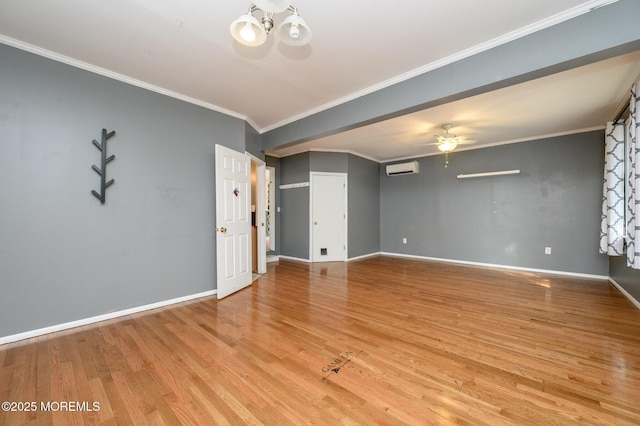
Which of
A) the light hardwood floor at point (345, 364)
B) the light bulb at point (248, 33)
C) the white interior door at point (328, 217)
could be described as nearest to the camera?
the light hardwood floor at point (345, 364)

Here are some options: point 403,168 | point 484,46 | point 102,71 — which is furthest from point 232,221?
point 403,168

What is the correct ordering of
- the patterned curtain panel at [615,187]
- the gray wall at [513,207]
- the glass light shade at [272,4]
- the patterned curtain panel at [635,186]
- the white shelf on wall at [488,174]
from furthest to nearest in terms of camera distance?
the white shelf on wall at [488,174] < the gray wall at [513,207] < the patterned curtain panel at [615,187] < the patterned curtain panel at [635,186] < the glass light shade at [272,4]

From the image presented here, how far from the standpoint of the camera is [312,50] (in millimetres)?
2375

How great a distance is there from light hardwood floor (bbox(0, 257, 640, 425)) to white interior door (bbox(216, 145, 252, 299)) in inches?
16.0

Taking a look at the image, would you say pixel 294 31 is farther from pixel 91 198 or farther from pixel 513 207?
pixel 513 207

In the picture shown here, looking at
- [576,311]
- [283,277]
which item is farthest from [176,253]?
[576,311]

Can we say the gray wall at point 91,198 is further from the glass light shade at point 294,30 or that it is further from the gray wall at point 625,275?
the gray wall at point 625,275

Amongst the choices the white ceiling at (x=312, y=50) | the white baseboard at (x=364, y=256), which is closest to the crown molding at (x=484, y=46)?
the white ceiling at (x=312, y=50)

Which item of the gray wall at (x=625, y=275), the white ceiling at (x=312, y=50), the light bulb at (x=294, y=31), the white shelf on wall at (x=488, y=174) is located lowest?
the gray wall at (x=625, y=275)

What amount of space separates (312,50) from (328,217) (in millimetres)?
4006

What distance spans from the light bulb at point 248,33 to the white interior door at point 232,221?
6.22ft

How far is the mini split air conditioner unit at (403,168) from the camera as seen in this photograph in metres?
6.20

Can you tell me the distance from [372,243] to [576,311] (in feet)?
13.8

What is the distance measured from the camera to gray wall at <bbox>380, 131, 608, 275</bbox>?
450 cm
